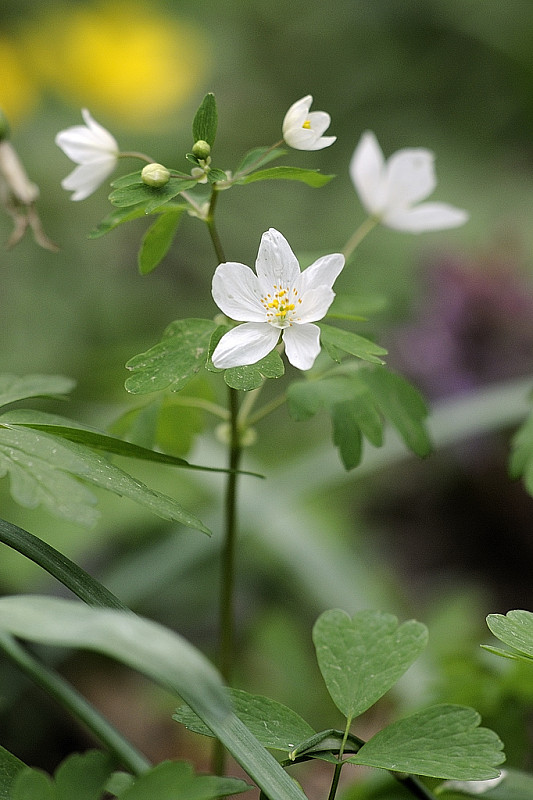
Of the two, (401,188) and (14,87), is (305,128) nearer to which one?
(401,188)

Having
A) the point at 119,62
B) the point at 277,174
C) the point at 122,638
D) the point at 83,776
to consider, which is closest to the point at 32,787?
the point at 83,776

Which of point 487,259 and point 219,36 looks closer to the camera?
point 487,259

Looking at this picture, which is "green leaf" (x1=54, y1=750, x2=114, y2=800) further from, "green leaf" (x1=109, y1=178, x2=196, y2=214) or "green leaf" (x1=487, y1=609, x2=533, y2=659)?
"green leaf" (x1=109, y1=178, x2=196, y2=214)

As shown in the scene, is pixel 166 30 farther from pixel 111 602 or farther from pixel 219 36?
pixel 111 602

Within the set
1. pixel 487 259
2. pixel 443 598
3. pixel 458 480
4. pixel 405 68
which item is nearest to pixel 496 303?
pixel 487 259

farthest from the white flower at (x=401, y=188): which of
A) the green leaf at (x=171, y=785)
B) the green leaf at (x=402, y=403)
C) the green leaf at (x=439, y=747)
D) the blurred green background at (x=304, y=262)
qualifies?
the green leaf at (x=171, y=785)

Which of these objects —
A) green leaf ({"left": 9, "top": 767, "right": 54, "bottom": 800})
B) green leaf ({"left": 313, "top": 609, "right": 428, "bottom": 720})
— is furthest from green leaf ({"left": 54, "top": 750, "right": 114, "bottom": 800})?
green leaf ({"left": 313, "top": 609, "right": 428, "bottom": 720})

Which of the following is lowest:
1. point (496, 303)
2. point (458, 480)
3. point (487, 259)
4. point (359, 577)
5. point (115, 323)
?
point (359, 577)
